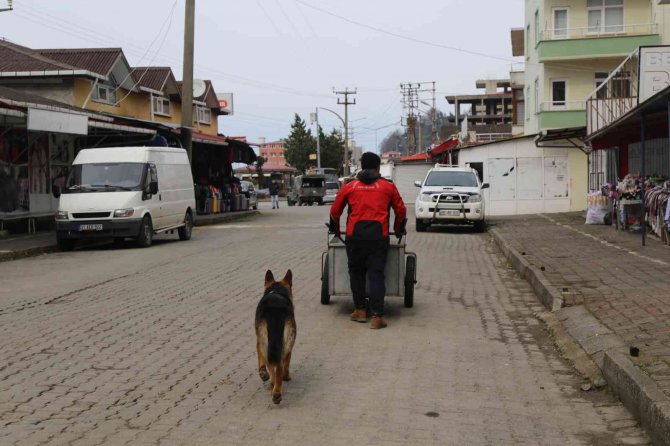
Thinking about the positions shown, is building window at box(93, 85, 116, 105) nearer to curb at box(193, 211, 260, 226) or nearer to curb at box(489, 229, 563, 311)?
curb at box(193, 211, 260, 226)

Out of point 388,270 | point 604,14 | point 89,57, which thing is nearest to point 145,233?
point 388,270

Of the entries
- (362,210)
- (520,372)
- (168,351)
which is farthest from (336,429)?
(362,210)

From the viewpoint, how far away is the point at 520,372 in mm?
6238

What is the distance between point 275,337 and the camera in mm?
5180

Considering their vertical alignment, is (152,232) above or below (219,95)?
below

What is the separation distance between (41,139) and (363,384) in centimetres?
1966

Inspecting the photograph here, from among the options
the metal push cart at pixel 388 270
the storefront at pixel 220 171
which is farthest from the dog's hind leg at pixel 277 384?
the storefront at pixel 220 171

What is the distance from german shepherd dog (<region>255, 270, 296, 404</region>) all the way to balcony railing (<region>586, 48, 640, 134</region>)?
14028mm

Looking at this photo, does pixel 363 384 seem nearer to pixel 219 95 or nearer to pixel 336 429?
pixel 336 429

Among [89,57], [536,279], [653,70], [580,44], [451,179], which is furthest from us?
[580,44]

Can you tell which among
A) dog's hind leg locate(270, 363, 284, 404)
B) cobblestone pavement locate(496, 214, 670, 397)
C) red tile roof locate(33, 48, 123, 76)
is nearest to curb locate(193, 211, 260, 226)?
red tile roof locate(33, 48, 123, 76)

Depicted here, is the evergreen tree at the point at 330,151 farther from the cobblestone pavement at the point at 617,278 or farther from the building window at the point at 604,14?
the cobblestone pavement at the point at 617,278

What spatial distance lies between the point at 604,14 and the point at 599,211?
1574cm

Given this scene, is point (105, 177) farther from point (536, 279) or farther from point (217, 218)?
point (217, 218)
